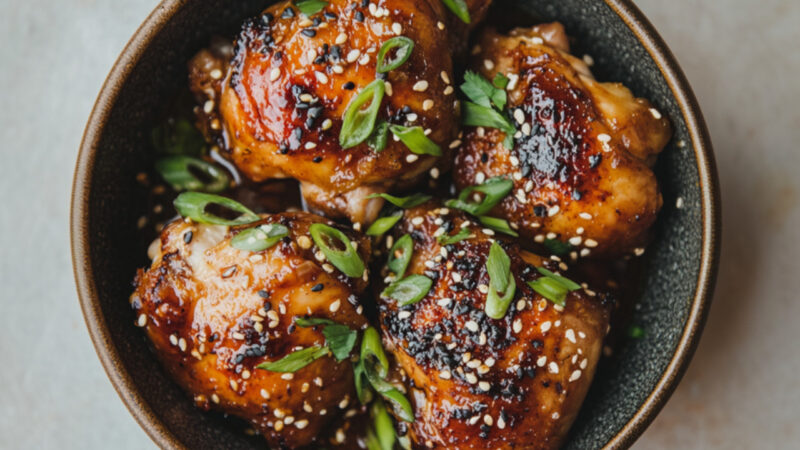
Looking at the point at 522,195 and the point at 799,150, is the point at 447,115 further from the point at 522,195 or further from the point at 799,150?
the point at 799,150

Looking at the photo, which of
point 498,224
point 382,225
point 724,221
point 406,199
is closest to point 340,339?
point 382,225

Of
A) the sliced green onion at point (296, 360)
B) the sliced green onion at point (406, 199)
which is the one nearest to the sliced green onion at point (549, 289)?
the sliced green onion at point (406, 199)

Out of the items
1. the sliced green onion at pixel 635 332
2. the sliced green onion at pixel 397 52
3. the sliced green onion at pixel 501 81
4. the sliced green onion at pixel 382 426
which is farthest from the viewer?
the sliced green onion at pixel 635 332

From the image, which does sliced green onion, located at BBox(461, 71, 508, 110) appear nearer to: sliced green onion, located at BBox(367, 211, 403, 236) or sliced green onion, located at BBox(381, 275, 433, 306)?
sliced green onion, located at BBox(367, 211, 403, 236)

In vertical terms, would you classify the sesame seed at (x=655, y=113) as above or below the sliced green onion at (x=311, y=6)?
below

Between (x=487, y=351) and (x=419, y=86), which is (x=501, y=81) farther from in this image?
(x=487, y=351)

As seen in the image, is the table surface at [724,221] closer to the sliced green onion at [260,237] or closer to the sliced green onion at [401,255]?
the sliced green onion at [260,237]

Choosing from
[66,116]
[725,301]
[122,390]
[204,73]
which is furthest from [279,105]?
[725,301]
